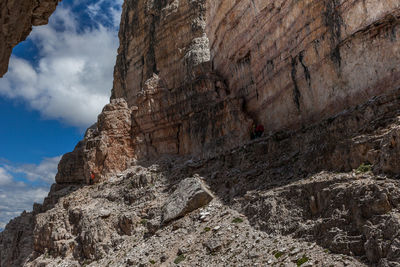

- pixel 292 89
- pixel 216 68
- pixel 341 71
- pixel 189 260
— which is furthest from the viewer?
pixel 216 68

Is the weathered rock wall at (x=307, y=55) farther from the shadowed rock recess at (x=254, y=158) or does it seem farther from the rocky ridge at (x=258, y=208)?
the rocky ridge at (x=258, y=208)

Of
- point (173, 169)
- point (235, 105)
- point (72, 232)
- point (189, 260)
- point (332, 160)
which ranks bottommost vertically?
point (189, 260)

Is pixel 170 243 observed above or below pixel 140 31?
below

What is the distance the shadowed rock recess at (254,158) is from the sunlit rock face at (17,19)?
10.9 meters

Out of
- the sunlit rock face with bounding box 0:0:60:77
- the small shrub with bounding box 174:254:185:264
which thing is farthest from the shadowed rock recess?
the sunlit rock face with bounding box 0:0:60:77

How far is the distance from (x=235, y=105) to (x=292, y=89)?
612 cm

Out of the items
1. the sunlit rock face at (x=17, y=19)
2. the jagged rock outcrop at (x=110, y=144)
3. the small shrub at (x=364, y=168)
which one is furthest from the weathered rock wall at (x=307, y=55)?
the sunlit rock face at (x=17, y=19)

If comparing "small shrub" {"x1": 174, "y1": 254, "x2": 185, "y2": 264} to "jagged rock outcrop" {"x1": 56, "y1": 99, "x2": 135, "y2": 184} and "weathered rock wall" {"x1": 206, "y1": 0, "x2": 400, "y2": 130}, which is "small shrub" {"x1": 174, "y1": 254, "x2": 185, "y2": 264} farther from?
"jagged rock outcrop" {"x1": 56, "y1": 99, "x2": 135, "y2": 184}

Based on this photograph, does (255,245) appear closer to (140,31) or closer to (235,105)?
(235,105)

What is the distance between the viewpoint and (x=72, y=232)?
2792 cm

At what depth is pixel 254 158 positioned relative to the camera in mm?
23062

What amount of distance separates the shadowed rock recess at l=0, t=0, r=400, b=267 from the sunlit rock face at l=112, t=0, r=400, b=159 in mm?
97

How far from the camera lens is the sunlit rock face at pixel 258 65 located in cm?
1781

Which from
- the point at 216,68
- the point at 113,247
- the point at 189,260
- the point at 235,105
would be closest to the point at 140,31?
the point at 216,68
